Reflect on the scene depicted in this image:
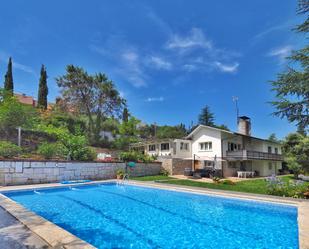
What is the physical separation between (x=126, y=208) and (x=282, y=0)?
1616 centimetres

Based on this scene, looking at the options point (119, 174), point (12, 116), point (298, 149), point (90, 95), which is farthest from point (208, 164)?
point (12, 116)

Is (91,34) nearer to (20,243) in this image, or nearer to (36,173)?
(36,173)

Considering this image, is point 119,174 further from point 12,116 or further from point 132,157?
point 12,116

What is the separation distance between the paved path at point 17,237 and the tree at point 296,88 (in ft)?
49.5

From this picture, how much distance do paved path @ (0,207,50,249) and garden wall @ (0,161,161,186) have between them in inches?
418

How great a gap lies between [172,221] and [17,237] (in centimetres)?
527

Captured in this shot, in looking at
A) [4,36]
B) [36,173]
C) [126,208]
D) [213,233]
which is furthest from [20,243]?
[4,36]

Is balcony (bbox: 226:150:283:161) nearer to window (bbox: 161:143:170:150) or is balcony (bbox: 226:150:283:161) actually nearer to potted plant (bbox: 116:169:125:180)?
window (bbox: 161:143:170:150)

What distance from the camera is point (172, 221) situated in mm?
8500

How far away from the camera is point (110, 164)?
21.9 meters

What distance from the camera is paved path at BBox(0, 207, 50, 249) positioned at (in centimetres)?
444

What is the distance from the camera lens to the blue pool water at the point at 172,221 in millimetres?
6469

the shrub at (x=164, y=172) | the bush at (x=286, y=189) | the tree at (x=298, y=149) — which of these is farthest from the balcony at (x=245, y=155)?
the bush at (x=286, y=189)

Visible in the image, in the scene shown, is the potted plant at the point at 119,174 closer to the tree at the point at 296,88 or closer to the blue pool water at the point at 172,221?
the blue pool water at the point at 172,221
